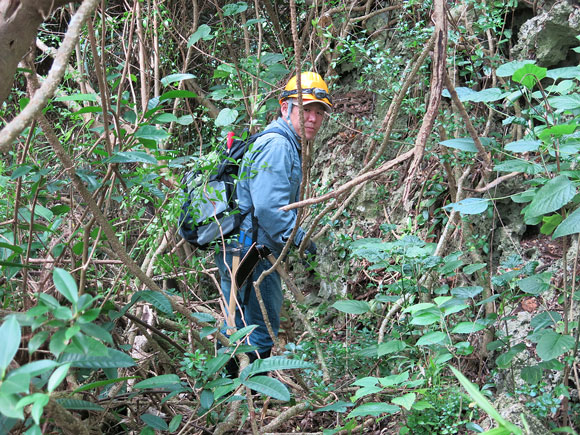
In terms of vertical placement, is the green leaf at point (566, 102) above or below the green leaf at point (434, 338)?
above

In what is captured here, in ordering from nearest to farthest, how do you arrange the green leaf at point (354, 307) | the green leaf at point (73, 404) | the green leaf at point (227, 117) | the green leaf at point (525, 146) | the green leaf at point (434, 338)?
the green leaf at point (73, 404), the green leaf at point (525, 146), the green leaf at point (434, 338), the green leaf at point (354, 307), the green leaf at point (227, 117)

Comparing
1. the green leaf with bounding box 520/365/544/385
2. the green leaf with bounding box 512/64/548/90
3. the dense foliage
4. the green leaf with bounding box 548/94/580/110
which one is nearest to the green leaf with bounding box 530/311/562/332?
the dense foliage

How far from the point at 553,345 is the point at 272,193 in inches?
72.3

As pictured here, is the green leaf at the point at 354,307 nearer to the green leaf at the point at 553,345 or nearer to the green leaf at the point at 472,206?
the green leaf at the point at 472,206

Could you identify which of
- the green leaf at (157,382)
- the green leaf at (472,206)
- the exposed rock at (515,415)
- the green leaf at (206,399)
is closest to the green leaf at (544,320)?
the exposed rock at (515,415)

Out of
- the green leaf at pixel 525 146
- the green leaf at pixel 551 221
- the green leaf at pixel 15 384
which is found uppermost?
the green leaf at pixel 15 384

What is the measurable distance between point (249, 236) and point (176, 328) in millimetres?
796

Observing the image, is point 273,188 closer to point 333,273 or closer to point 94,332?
point 333,273

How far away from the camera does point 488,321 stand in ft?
8.48

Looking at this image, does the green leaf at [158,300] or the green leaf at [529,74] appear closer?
the green leaf at [529,74]

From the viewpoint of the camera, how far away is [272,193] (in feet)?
11.7

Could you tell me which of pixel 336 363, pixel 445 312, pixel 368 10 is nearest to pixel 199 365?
pixel 445 312

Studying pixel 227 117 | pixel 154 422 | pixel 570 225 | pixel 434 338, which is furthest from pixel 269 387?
pixel 227 117

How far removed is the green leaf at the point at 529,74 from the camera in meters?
2.20
